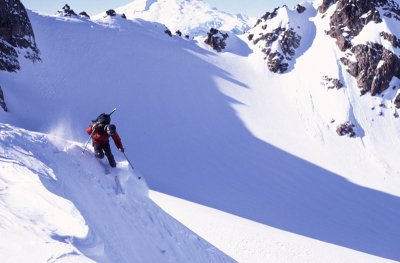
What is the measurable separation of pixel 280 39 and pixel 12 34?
118ft

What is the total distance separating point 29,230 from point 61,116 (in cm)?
2829

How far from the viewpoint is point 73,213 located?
7.14 m

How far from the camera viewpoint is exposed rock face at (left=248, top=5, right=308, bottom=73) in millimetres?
53875

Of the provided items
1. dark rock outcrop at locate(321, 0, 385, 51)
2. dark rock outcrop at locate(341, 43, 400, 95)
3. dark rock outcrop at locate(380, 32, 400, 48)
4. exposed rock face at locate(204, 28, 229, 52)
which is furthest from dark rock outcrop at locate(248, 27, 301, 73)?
dark rock outcrop at locate(380, 32, 400, 48)

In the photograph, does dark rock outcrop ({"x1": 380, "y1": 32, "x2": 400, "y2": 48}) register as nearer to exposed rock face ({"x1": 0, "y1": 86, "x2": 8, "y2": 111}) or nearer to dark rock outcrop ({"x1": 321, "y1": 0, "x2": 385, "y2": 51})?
dark rock outcrop ({"x1": 321, "y1": 0, "x2": 385, "y2": 51})

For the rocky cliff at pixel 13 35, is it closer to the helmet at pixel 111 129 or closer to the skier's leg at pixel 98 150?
the skier's leg at pixel 98 150

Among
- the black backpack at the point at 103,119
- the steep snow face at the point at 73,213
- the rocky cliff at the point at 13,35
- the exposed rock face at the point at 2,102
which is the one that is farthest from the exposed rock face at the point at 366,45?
the black backpack at the point at 103,119

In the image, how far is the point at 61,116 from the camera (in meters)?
32.8

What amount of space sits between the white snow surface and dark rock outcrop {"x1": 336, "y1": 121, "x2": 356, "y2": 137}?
2.53 feet

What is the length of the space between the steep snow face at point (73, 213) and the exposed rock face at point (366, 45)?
41876 millimetres

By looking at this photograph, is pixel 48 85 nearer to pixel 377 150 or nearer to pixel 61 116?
pixel 61 116

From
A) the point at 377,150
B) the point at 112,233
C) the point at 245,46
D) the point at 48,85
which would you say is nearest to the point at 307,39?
the point at 245,46

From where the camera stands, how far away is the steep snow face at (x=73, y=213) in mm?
6020

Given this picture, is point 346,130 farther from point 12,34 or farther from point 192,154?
point 12,34
